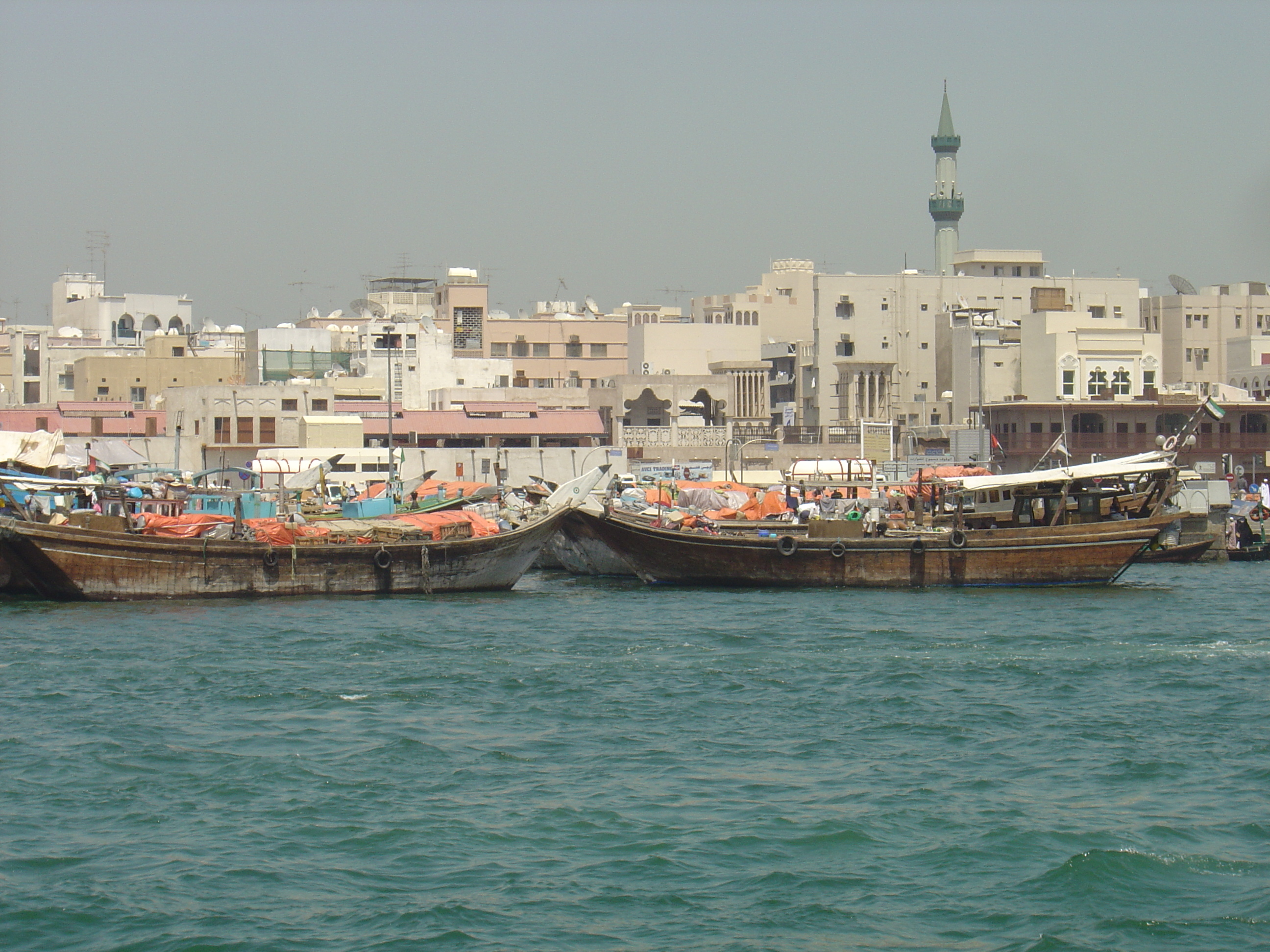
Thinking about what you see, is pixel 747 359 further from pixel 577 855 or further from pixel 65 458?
pixel 577 855

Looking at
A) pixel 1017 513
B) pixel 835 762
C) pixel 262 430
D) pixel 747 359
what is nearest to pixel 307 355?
pixel 262 430

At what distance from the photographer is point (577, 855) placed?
14.4 meters

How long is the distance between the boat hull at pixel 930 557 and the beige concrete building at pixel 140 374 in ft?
143

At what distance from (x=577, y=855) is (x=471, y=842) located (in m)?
1.10

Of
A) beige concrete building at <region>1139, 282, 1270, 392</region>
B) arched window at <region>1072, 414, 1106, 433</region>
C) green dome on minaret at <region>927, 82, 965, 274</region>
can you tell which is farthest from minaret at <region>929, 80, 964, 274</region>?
arched window at <region>1072, 414, 1106, 433</region>

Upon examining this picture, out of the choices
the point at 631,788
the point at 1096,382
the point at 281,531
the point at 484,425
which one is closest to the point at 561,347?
the point at 484,425

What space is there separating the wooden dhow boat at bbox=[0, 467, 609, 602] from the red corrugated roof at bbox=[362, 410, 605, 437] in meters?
28.2

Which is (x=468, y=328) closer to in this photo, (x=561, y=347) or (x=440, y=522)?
(x=561, y=347)

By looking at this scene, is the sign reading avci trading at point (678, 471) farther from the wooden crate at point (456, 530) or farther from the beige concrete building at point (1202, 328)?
the beige concrete building at point (1202, 328)

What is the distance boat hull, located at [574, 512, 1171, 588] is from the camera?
35.8m

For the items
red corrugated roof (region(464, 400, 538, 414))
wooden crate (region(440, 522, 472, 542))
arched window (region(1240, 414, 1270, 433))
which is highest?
red corrugated roof (region(464, 400, 538, 414))

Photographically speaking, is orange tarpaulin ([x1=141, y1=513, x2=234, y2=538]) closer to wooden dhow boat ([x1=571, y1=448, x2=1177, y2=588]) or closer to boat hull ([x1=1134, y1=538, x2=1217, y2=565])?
wooden dhow boat ([x1=571, y1=448, x2=1177, y2=588])

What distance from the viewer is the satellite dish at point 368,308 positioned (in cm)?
9038

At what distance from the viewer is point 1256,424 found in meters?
63.9
